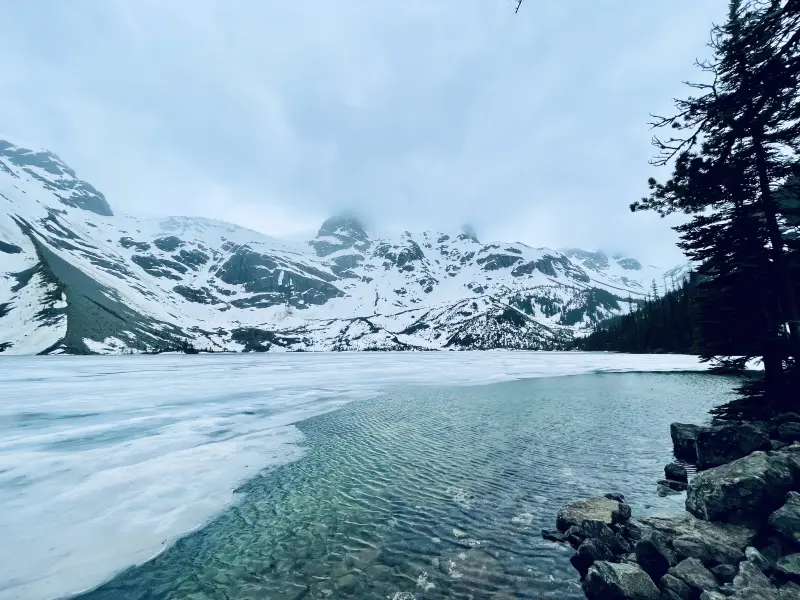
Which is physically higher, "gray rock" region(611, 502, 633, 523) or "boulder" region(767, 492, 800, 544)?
"boulder" region(767, 492, 800, 544)

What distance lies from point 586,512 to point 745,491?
4121mm

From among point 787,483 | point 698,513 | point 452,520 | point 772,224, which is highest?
point 772,224

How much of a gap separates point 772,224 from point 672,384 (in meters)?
41.0

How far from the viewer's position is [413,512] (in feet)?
43.9

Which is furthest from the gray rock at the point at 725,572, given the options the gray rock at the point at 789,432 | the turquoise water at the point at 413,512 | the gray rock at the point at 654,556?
the gray rock at the point at 789,432

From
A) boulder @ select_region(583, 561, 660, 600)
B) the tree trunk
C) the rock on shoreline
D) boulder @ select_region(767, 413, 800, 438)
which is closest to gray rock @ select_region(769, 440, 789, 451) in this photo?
the rock on shoreline

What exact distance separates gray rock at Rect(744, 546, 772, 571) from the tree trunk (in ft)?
44.3

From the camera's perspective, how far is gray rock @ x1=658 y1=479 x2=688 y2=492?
47.5 feet

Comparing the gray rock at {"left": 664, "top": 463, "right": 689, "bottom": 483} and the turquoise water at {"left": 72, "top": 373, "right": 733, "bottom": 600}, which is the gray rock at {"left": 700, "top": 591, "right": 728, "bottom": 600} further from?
the gray rock at {"left": 664, "top": 463, "right": 689, "bottom": 483}

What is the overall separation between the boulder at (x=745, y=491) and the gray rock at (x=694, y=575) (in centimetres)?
288

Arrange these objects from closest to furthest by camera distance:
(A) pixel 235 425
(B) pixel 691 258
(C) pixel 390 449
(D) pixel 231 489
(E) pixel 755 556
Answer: (E) pixel 755 556
(D) pixel 231 489
(C) pixel 390 449
(B) pixel 691 258
(A) pixel 235 425

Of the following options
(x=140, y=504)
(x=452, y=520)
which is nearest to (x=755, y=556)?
(x=452, y=520)

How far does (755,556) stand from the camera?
27.0ft

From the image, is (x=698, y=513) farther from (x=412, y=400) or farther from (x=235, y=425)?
(x=412, y=400)
